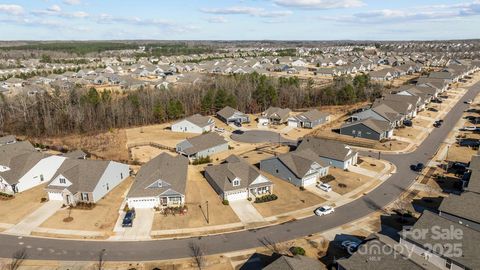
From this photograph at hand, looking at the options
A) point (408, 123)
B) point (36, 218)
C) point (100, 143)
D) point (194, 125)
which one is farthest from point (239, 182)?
point (408, 123)

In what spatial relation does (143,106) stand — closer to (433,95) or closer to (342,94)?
(342,94)

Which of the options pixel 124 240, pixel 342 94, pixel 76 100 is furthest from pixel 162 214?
pixel 342 94

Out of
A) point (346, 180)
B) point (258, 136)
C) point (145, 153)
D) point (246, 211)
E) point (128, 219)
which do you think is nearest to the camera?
point (128, 219)

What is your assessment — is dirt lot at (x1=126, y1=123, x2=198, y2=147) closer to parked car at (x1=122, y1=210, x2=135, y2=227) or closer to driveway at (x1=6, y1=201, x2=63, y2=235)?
driveway at (x1=6, y1=201, x2=63, y2=235)

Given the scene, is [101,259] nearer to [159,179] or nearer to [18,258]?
[18,258]

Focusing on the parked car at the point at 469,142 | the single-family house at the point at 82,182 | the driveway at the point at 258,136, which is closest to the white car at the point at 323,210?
the single-family house at the point at 82,182

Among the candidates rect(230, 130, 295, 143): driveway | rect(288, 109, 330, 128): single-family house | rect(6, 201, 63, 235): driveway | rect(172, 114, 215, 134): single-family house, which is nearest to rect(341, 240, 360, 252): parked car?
rect(6, 201, 63, 235): driveway
